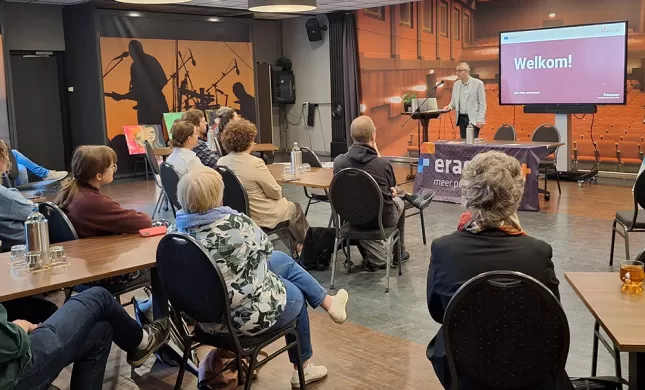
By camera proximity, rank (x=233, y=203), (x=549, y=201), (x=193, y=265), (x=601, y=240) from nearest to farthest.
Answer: (x=193, y=265)
(x=233, y=203)
(x=601, y=240)
(x=549, y=201)

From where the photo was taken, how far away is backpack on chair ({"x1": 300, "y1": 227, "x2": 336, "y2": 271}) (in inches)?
198

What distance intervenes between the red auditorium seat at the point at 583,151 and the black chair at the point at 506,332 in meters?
8.24

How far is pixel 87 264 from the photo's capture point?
2.77 meters

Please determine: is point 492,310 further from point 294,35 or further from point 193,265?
point 294,35

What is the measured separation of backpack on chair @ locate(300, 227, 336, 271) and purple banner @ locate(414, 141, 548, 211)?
94.0 inches

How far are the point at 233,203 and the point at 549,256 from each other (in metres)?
2.70

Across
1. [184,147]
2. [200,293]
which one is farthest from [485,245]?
[184,147]

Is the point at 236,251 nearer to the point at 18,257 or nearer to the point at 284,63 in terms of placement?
the point at 18,257

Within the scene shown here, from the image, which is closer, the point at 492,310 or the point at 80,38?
the point at 492,310

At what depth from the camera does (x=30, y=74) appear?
33.5 ft

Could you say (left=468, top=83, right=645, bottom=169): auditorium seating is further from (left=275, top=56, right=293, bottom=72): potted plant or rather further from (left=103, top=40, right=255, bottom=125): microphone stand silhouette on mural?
(left=103, top=40, right=255, bottom=125): microphone stand silhouette on mural

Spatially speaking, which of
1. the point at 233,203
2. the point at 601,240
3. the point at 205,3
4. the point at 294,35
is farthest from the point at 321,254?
the point at 294,35

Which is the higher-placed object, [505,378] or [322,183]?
[322,183]

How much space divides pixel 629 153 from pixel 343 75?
510 centimetres
